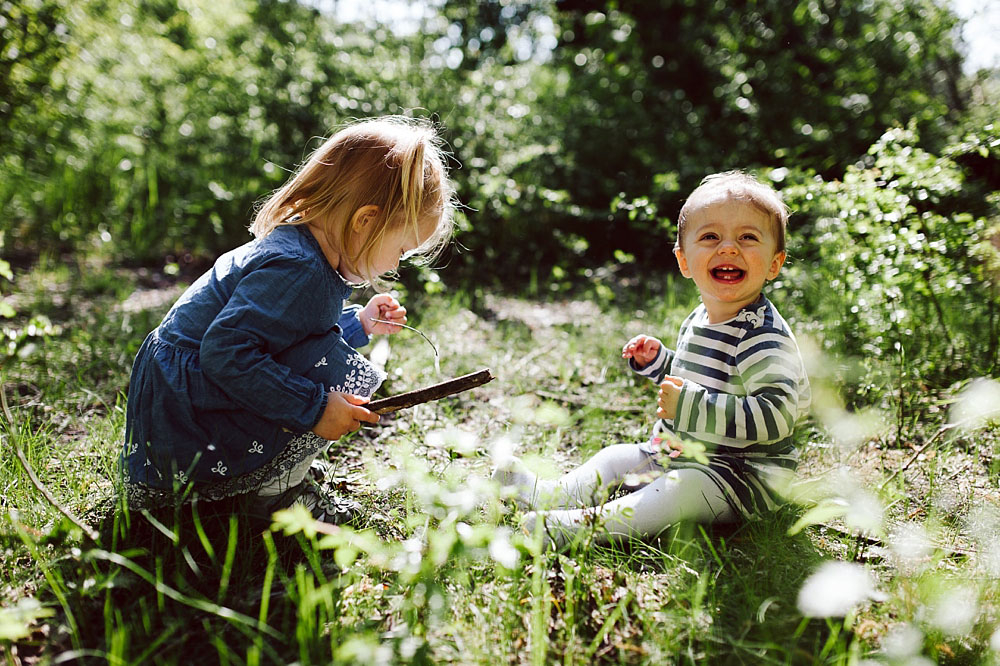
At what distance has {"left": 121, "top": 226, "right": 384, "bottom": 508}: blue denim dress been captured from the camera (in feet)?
5.65

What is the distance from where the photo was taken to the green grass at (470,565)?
4.51 feet

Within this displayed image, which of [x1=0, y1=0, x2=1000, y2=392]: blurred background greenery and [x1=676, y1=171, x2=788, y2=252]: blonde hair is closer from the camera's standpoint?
[x1=676, y1=171, x2=788, y2=252]: blonde hair

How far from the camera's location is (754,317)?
78.4 inches

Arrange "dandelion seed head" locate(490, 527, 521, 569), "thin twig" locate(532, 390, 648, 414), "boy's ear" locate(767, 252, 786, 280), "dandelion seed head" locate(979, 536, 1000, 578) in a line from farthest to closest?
"thin twig" locate(532, 390, 648, 414) → "boy's ear" locate(767, 252, 786, 280) → "dandelion seed head" locate(979, 536, 1000, 578) → "dandelion seed head" locate(490, 527, 521, 569)

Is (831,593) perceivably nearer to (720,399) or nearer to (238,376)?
(720,399)

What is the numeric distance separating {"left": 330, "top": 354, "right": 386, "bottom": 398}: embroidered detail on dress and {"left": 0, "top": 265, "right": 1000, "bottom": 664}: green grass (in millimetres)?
243

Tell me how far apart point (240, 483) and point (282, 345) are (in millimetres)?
440

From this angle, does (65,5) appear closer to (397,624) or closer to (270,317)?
(270,317)

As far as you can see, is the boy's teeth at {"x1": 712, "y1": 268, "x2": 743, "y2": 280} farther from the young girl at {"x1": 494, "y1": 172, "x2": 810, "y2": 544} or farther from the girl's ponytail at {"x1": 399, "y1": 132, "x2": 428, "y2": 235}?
the girl's ponytail at {"x1": 399, "y1": 132, "x2": 428, "y2": 235}

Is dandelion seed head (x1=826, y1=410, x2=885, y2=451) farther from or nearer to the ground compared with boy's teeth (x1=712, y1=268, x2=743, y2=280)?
nearer to the ground

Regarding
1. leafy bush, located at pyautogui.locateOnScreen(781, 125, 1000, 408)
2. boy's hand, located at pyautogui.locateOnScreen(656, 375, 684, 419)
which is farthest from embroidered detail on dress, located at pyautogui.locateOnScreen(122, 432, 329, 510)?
leafy bush, located at pyautogui.locateOnScreen(781, 125, 1000, 408)

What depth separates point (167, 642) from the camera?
1440mm

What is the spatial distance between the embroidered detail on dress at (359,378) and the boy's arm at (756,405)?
2.93 ft

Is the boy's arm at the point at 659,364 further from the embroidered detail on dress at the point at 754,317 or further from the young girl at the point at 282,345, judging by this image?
the young girl at the point at 282,345
